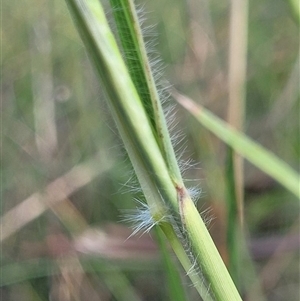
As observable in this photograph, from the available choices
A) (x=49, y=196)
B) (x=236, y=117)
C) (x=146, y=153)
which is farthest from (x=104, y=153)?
(x=146, y=153)

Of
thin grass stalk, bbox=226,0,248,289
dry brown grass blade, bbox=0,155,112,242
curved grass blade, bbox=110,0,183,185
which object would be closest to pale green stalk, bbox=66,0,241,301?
curved grass blade, bbox=110,0,183,185

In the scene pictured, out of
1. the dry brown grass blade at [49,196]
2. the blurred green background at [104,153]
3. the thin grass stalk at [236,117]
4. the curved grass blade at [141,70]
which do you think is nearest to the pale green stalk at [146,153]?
the curved grass blade at [141,70]

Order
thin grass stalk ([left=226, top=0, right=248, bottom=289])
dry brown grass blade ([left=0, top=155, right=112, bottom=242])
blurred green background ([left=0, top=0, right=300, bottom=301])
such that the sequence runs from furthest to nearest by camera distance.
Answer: dry brown grass blade ([left=0, top=155, right=112, bottom=242]), blurred green background ([left=0, top=0, right=300, bottom=301]), thin grass stalk ([left=226, top=0, right=248, bottom=289])

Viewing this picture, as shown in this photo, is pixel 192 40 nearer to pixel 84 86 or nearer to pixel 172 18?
pixel 172 18

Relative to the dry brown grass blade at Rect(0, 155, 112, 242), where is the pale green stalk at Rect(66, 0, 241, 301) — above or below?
below

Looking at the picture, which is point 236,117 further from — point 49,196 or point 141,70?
point 141,70

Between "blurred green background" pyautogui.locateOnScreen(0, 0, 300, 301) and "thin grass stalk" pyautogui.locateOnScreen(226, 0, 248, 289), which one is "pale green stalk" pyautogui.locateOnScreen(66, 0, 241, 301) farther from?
"blurred green background" pyautogui.locateOnScreen(0, 0, 300, 301)

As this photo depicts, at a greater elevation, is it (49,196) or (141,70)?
(49,196)

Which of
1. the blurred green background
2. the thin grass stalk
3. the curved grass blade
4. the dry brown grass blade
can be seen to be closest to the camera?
the curved grass blade
